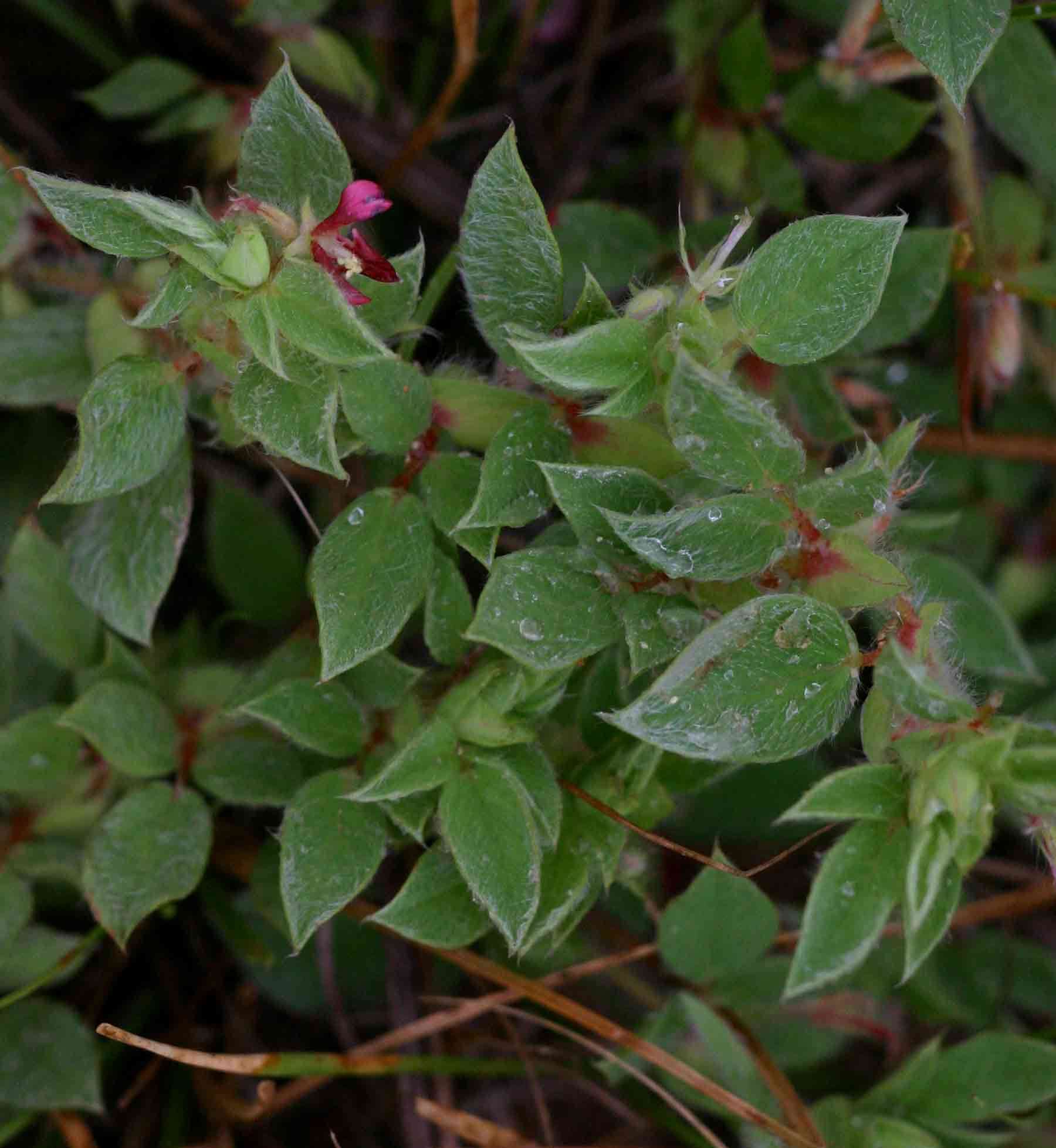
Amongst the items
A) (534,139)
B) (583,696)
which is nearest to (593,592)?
(583,696)

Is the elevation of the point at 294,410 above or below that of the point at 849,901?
above

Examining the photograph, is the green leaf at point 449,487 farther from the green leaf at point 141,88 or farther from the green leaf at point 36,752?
the green leaf at point 141,88

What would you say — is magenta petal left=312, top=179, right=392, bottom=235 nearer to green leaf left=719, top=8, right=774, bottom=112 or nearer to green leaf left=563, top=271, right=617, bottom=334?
green leaf left=563, top=271, right=617, bottom=334

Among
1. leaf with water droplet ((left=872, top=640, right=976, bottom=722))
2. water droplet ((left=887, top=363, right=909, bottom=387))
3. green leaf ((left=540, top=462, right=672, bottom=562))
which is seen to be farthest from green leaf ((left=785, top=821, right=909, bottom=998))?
water droplet ((left=887, top=363, right=909, bottom=387))

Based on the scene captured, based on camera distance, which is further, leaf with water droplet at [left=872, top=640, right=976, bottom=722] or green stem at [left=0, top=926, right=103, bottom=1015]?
green stem at [left=0, top=926, right=103, bottom=1015]

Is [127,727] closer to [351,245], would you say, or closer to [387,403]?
[387,403]

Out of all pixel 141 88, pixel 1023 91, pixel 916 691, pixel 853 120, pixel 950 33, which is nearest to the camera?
pixel 916 691

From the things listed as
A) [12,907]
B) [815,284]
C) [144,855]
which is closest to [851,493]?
[815,284]
